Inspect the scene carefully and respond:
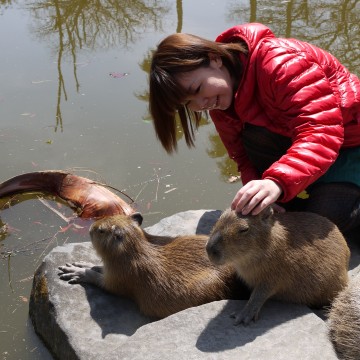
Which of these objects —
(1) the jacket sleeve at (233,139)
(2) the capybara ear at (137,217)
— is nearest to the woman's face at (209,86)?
(1) the jacket sleeve at (233,139)

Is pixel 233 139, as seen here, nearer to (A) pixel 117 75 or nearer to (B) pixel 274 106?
(B) pixel 274 106

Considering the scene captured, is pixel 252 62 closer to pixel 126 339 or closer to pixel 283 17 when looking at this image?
pixel 126 339

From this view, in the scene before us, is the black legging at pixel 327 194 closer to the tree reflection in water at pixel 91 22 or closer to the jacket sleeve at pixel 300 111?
the jacket sleeve at pixel 300 111

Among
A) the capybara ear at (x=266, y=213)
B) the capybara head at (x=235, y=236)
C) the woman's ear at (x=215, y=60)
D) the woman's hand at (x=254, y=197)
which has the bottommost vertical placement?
the capybara head at (x=235, y=236)

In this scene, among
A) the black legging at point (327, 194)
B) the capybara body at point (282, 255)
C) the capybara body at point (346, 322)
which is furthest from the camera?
the black legging at point (327, 194)

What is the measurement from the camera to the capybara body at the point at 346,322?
7.27 feet

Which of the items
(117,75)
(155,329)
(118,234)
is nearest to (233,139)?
(118,234)

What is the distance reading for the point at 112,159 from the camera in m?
4.61

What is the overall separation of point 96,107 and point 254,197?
11.4ft

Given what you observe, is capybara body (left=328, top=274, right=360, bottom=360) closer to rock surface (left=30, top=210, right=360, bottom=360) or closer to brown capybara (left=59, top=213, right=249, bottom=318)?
rock surface (left=30, top=210, right=360, bottom=360)

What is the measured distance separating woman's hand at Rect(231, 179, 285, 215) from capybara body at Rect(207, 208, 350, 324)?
41 mm

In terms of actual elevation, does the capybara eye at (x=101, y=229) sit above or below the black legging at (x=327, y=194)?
below

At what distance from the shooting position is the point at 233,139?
3.38 meters

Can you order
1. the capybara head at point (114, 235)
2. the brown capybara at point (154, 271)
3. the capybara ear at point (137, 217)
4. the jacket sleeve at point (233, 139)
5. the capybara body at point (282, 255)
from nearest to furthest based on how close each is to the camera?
1. the capybara body at point (282, 255)
2. the brown capybara at point (154, 271)
3. the capybara head at point (114, 235)
4. the capybara ear at point (137, 217)
5. the jacket sleeve at point (233, 139)
